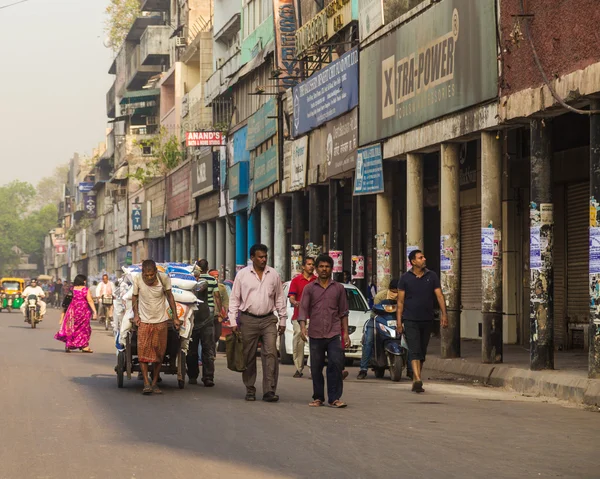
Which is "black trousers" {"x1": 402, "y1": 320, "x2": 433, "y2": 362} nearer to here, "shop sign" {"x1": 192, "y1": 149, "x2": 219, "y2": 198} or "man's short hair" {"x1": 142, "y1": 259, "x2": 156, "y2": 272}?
"man's short hair" {"x1": 142, "y1": 259, "x2": 156, "y2": 272}

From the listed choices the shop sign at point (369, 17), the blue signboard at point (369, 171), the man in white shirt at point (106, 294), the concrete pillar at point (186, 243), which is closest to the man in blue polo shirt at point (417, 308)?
the blue signboard at point (369, 171)

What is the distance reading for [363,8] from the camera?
30969 millimetres

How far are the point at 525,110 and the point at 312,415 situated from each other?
27.0ft

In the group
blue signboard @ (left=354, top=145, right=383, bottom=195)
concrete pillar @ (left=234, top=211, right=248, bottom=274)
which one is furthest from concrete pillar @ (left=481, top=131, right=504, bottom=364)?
concrete pillar @ (left=234, top=211, right=248, bottom=274)

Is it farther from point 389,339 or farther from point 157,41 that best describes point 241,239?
point 389,339

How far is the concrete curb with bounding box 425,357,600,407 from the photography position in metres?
15.9

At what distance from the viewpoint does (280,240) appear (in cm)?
4459

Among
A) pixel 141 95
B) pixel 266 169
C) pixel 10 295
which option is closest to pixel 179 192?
pixel 10 295

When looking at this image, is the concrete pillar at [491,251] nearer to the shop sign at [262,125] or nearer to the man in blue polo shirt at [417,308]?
the man in blue polo shirt at [417,308]

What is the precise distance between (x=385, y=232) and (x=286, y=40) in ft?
36.7

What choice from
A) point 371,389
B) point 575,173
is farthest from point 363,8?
point 371,389

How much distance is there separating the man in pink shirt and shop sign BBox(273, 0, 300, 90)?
22440 millimetres

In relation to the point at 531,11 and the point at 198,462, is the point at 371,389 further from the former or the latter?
the point at 198,462

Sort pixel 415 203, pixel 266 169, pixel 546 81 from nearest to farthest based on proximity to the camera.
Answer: pixel 546 81, pixel 415 203, pixel 266 169
